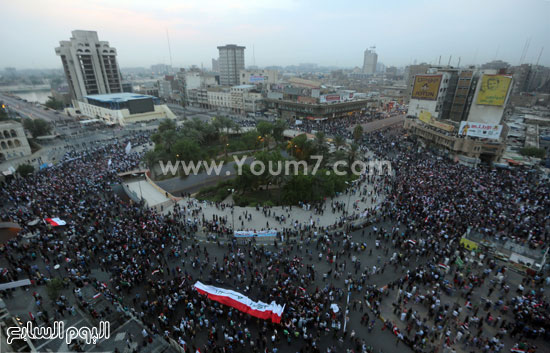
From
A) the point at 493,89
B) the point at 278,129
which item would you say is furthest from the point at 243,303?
the point at 493,89

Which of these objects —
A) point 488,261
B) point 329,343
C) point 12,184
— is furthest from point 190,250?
point 12,184

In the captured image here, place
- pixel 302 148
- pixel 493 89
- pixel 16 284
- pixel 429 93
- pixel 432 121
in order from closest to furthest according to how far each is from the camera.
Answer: pixel 16 284
pixel 302 148
pixel 493 89
pixel 432 121
pixel 429 93

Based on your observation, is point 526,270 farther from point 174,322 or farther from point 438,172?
point 174,322

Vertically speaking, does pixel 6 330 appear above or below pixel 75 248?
above

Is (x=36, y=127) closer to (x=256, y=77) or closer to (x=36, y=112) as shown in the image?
(x=36, y=112)

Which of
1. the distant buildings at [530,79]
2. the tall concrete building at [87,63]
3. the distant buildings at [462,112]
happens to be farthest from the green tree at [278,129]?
the distant buildings at [530,79]

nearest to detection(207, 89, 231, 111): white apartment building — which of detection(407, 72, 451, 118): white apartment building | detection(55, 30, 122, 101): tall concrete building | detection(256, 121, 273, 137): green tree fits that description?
detection(55, 30, 122, 101): tall concrete building

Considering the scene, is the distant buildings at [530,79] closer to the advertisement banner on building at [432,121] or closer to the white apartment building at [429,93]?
the white apartment building at [429,93]
